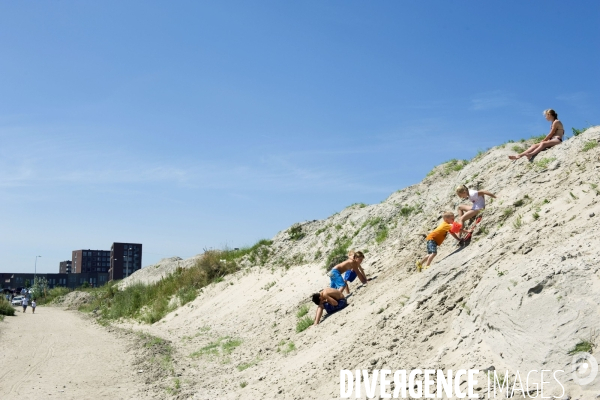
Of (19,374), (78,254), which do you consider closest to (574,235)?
(19,374)

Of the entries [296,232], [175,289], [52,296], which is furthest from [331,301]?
[52,296]

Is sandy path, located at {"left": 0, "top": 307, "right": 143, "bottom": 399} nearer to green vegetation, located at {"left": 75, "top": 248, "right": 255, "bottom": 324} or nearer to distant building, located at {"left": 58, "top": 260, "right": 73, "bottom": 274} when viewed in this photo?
green vegetation, located at {"left": 75, "top": 248, "right": 255, "bottom": 324}

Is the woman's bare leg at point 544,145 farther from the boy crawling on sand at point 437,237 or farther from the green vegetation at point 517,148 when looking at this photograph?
the green vegetation at point 517,148

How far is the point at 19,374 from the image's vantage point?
44.8ft

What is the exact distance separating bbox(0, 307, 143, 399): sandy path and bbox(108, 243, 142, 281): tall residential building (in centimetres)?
10095

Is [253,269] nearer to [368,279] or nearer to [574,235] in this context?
[368,279]

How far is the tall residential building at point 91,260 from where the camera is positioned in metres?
158

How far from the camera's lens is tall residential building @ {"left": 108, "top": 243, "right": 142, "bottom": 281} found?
119562 mm

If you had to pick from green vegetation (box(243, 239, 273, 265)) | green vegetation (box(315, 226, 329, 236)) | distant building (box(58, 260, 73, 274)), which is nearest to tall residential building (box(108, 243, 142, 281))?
distant building (box(58, 260, 73, 274))

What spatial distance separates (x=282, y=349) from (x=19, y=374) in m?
6.75

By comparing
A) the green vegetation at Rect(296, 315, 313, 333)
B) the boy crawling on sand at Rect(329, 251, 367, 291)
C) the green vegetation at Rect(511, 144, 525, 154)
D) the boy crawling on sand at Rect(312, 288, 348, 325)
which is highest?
the green vegetation at Rect(511, 144, 525, 154)

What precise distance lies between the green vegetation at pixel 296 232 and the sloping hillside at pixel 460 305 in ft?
27.5

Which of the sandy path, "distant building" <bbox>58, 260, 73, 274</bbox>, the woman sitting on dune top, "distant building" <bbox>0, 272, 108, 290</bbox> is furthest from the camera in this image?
"distant building" <bbox>58, 260, 73, 274</bbox>

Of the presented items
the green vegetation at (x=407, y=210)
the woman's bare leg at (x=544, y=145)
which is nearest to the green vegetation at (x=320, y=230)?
the green vegetation at (x=407, y=210)
